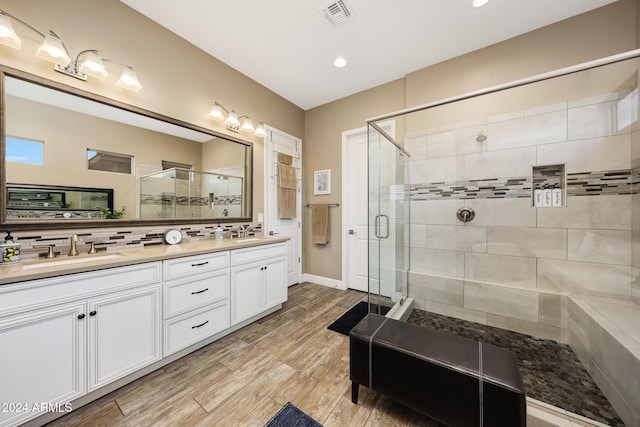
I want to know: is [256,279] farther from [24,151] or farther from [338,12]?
[338,12]

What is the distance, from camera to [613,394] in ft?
4.15

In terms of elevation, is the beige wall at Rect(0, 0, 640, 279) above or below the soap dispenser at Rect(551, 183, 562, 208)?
above

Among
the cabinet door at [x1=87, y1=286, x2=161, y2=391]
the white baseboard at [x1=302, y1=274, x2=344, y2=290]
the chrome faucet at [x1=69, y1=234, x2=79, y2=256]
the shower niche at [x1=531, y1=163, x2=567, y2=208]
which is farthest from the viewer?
the white baseboard at [x1=302, y1=274, x2=344, y2=290]

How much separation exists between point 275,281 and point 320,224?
124cm

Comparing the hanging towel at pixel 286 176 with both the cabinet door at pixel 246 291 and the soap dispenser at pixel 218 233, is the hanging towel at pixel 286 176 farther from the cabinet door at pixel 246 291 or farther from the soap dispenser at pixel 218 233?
the cabinet door at pixel 246 291

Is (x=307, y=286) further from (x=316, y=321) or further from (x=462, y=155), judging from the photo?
(x=462, y=155)

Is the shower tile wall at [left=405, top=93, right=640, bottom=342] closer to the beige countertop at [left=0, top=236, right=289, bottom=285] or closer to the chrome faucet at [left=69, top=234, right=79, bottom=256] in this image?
the beige countertop at [left=0, top=236, right=289, bottom=285]

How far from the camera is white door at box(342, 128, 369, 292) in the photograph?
10.7 feet

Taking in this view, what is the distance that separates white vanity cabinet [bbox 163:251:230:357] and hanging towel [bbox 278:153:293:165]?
1.73 meters

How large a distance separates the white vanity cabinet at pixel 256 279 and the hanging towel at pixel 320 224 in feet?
2.97

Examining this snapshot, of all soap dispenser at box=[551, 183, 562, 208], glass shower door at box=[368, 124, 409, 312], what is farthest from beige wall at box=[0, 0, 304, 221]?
soap dispenser at box=[551, 183, 562, 208]

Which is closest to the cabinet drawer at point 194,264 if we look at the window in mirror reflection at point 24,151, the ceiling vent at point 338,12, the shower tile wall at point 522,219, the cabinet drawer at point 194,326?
the cabinet drawer at point 194,326

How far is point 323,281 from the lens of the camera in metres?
3.52

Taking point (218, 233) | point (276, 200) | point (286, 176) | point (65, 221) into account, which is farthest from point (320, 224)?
point (65, 221)
